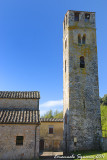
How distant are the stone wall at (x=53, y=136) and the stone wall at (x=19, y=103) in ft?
30.0

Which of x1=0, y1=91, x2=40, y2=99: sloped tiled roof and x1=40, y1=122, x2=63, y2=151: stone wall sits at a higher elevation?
x1=0, y1=91, x2=40, y2=99: sloped tiled roof

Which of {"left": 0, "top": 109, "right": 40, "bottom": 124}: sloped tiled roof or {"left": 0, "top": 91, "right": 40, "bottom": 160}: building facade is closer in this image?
{"left": 0, "top": 91, "right": 40, "bottom": 160}: building facade

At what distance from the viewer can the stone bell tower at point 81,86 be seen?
2066 cm

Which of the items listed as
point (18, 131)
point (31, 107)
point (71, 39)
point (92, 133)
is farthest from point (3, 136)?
point (71, 39)

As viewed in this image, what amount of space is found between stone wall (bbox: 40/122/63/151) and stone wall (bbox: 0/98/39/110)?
9.13 metres

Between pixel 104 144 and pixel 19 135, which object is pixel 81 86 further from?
pixel 19 135

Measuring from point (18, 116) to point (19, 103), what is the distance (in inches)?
103

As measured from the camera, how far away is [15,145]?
16.3 m

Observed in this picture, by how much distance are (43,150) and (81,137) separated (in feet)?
28.8

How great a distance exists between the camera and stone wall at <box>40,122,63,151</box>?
89.5ft

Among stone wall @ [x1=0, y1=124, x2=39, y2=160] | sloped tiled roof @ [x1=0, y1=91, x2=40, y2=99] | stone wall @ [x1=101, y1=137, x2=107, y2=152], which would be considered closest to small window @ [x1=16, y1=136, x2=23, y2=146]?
stone wall @ [x1=0, y1=124, x2=39, y2=160]

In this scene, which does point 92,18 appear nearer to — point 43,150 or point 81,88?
point 81,88

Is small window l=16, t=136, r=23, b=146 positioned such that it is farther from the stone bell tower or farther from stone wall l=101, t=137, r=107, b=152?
stone wall l=101, t=137, r=107, b=152

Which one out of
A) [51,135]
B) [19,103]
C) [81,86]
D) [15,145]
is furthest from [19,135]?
[51,135]
